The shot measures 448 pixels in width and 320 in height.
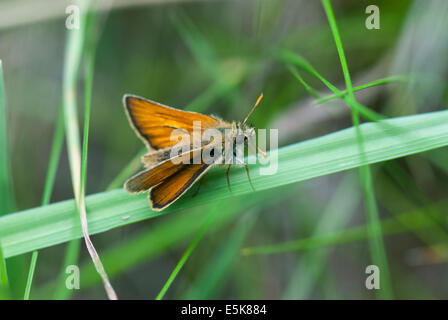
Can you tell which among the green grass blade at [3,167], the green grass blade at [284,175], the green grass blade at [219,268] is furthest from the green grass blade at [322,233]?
the green grass blade at [3,167]

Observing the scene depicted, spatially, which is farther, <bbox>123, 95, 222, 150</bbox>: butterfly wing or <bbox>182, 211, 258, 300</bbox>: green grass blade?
<bbox>182, 211, 258, 300</bbox>: green grass blade

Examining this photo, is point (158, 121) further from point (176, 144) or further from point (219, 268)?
point (219, 268)

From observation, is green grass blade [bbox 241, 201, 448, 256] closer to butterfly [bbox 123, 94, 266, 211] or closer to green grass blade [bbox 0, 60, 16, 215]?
butterfly [bbox 123, 94, 266, 211]

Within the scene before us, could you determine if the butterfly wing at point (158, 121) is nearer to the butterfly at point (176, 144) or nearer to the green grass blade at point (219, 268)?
the butterfly at point (176, 144)

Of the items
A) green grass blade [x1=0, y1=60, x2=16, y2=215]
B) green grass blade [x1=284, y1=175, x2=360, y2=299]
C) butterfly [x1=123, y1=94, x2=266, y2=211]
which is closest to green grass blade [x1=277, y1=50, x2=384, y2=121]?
butterfly [x1=123, y1=94, x2=266, y2=211]

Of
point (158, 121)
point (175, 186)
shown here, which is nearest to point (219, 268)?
point (175, 186)
